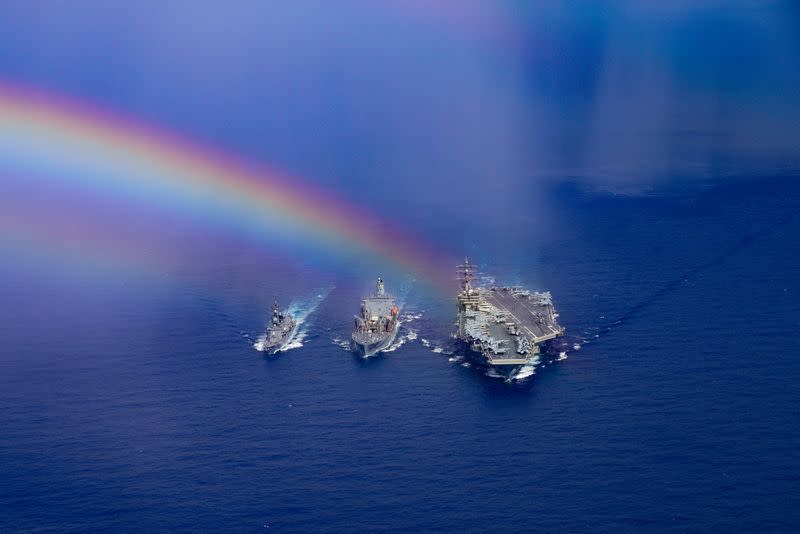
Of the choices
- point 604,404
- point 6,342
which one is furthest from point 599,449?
point 6,342

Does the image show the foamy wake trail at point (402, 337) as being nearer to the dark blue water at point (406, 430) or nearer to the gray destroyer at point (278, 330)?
the dark blue water at point (406, 430)

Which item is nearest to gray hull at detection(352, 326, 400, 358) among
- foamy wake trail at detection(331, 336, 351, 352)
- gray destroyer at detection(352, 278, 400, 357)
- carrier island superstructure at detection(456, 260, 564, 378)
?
gray destroyer at detection(352, 278, 400, 357)

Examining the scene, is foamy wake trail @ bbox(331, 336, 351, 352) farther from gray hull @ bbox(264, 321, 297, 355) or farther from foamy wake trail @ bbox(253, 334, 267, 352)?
foamy wake trail @ bbox(253, 334, 267, 352)

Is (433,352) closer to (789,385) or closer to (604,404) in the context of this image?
(604,404)

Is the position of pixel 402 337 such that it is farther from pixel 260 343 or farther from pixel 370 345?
pixel 260 343

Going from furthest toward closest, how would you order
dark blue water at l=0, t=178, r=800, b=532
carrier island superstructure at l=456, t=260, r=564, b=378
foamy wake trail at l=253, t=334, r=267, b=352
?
foamy wake trail at l=253, t=334, r=267, b=352 < carrier island superstructure at l=456, t=260, r=564, b=378 < dark blue water at l=0, t=178, r=800, b=532

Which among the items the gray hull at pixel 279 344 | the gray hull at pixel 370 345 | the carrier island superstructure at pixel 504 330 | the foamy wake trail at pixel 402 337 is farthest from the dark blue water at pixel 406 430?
the carrier island superstructure at pixel 504 330

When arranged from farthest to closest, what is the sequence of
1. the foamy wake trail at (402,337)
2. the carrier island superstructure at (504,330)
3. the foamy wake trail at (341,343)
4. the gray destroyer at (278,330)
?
1. the foamy wake trail at (402,337)
2. the foamy wake trail at (341,343)
3. the gray destroyer at (278,330)
4. the carrier island superstructure at (504,330)
